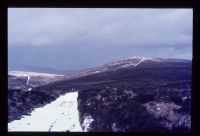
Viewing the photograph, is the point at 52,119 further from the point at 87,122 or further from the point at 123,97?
the point at 123,97

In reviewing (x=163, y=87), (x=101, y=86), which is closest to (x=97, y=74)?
(x=101, y=86)

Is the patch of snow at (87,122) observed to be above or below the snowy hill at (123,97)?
below

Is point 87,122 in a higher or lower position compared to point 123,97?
lower

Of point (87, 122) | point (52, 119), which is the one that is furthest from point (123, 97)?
point (52, 119)

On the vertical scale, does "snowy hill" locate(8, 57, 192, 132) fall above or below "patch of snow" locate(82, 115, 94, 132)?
above
